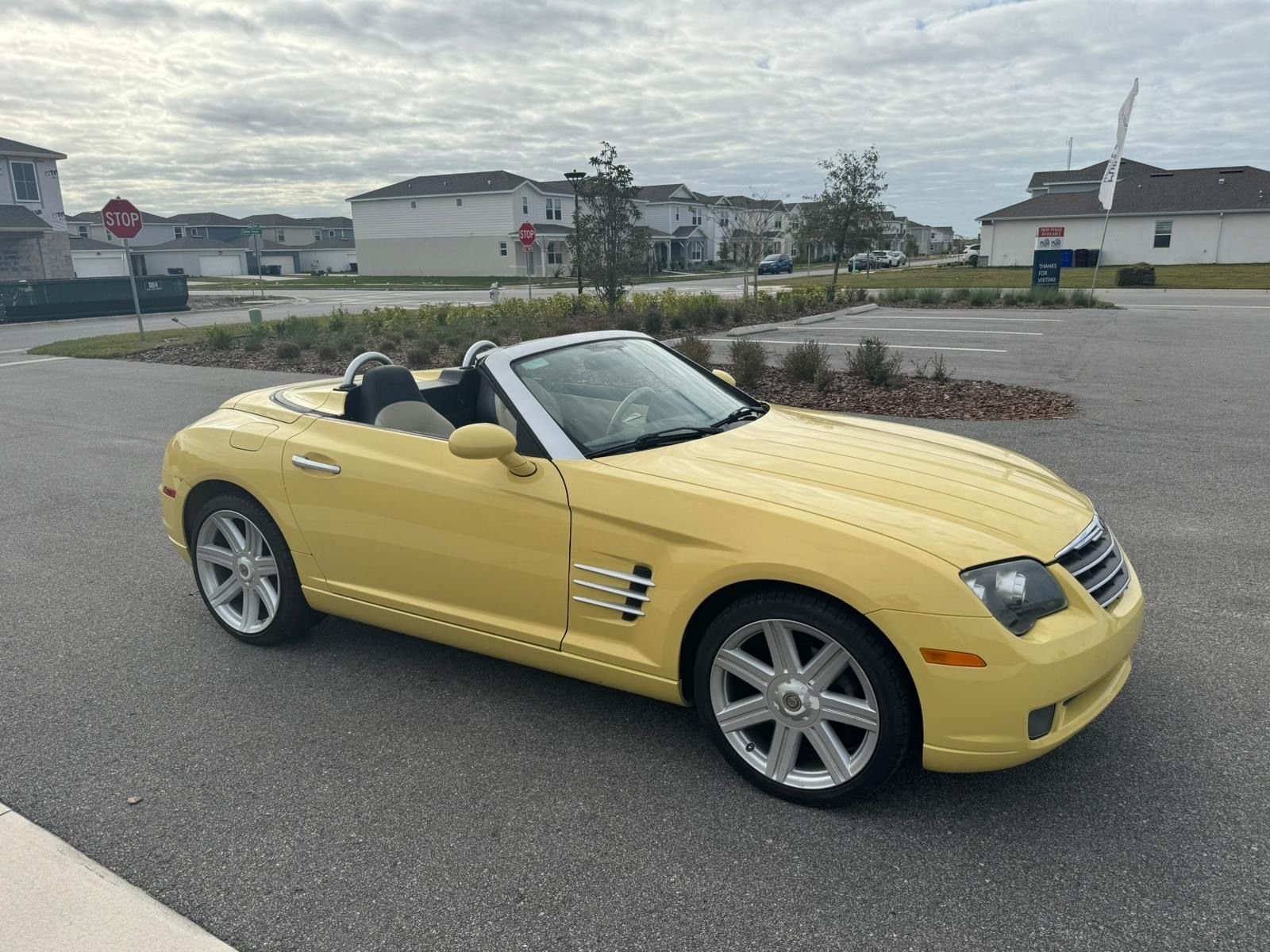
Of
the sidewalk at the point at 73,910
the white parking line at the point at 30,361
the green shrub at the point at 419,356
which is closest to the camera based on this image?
the sidewalk at the point at 73,910

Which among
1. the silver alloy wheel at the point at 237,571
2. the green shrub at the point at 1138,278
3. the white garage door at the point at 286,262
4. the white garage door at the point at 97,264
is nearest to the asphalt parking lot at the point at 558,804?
the silver alloy wheel at the point at 237,571

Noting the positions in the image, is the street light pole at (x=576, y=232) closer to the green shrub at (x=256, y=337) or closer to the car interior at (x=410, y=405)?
the green shrub at (x=256, y=337)

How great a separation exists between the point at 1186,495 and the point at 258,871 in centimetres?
648

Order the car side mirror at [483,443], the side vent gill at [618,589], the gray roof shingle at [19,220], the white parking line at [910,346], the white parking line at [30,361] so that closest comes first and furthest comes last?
1. the side vent gill at [618,589]
2. the car side mirror at [483,443]
3. the white parking line at [910,346]
4. the white parking line at [30,361]
5. the gray roof shingle at [19,220]

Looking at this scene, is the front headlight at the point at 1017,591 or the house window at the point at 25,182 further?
the house window at the point at 25,182

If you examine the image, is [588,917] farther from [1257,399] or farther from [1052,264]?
[1052,264]

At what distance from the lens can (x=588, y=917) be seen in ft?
8.38

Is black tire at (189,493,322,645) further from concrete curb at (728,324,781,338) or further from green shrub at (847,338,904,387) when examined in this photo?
concrete curb at (728,324,781,338)

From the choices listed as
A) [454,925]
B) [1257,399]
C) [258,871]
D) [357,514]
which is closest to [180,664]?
[357,514]

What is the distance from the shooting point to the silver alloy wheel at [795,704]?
2875mm

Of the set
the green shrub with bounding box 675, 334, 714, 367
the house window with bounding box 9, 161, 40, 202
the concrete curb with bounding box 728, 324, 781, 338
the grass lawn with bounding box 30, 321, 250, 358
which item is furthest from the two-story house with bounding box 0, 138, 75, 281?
the green shrub with bounding box 675, 334, 714, 367

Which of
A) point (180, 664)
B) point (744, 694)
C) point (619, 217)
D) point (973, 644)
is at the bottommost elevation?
point (180, 664)

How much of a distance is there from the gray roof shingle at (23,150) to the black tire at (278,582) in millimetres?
55768

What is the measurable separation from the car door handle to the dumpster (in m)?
33.5
